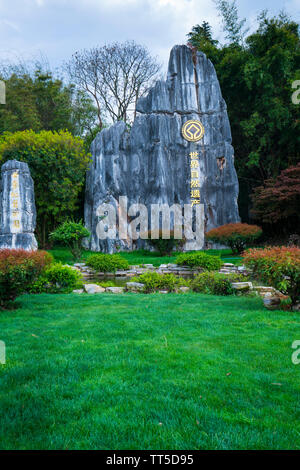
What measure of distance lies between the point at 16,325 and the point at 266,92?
49.4 ft

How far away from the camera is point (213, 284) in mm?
5867

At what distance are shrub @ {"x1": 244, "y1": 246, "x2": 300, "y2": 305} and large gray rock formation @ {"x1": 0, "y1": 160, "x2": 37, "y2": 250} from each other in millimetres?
7724

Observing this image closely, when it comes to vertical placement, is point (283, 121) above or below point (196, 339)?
above

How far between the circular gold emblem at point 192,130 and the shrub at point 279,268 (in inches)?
407

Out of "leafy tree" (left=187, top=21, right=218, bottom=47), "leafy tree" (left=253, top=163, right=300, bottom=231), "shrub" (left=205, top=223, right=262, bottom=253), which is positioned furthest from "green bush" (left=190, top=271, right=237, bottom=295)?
"leafy tree" (left=187, top=21, right=218, bottom=47)

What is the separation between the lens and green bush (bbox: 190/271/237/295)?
18.8 feet

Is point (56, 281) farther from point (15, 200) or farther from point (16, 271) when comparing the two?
point (15, 200)

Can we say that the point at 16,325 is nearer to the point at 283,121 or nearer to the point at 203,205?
the point at 203,205

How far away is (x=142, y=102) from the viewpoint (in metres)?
14.0

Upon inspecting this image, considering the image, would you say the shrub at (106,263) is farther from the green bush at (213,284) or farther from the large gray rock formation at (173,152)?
the large gray rock formation at (173,152)
